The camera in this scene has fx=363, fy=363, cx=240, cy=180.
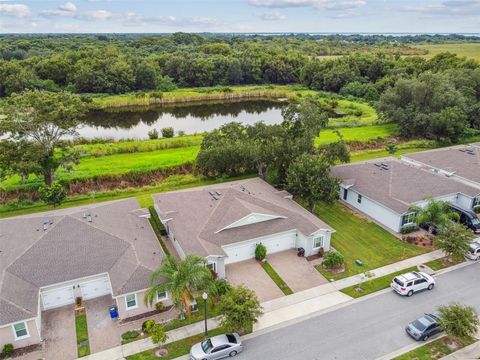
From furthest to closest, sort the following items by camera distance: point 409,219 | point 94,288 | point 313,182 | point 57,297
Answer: point 409,219
point 313,182
point 94,288
point 57,297

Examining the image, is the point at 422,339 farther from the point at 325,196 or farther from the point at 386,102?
the point at 386,102

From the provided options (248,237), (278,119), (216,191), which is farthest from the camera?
(278,119)

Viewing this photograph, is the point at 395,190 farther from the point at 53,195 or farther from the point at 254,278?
the point at 53,195

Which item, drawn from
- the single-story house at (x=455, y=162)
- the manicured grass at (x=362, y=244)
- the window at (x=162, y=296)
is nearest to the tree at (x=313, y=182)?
the manicured grass at (x=362, y=244)

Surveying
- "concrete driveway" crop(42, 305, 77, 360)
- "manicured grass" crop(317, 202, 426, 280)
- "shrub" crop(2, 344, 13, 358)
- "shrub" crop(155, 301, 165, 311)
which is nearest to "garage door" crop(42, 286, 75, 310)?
"concrete driveway" crop(42, 305, 77, 360)

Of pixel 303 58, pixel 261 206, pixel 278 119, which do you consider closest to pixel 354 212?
pixel 261 206

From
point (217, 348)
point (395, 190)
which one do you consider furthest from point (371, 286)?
point (395, 190)
